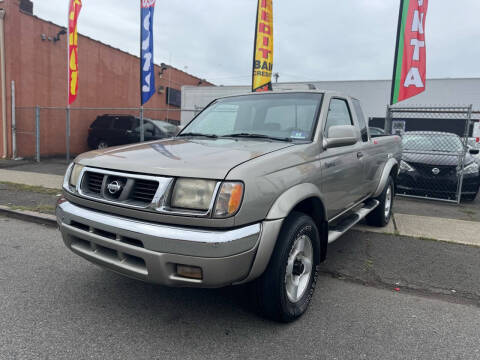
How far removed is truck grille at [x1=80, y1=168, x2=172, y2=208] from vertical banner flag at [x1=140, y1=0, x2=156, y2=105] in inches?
296

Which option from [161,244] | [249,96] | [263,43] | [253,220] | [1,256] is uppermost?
[263,43]

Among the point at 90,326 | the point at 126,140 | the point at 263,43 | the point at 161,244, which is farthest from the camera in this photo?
the point at 126,140

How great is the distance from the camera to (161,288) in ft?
11.1

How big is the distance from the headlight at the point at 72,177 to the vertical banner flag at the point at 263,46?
771 centimetres

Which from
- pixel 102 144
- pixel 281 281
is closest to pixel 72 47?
pixel 102 144

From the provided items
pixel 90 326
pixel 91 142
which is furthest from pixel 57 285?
pixel 91 142

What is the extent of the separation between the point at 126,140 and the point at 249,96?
35.7 feet

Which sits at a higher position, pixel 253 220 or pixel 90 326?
pixel 253 220

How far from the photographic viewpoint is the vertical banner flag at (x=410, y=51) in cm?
809

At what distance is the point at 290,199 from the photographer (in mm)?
2654

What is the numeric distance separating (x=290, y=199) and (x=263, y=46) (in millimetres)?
8633

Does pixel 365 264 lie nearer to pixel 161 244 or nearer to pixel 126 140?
pixel 161 244

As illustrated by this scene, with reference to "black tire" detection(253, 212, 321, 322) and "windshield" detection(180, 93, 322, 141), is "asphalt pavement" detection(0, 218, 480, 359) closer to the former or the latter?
"black tire" detection(253, 212, 321, 322)

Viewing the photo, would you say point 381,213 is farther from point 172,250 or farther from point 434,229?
point 172,250
